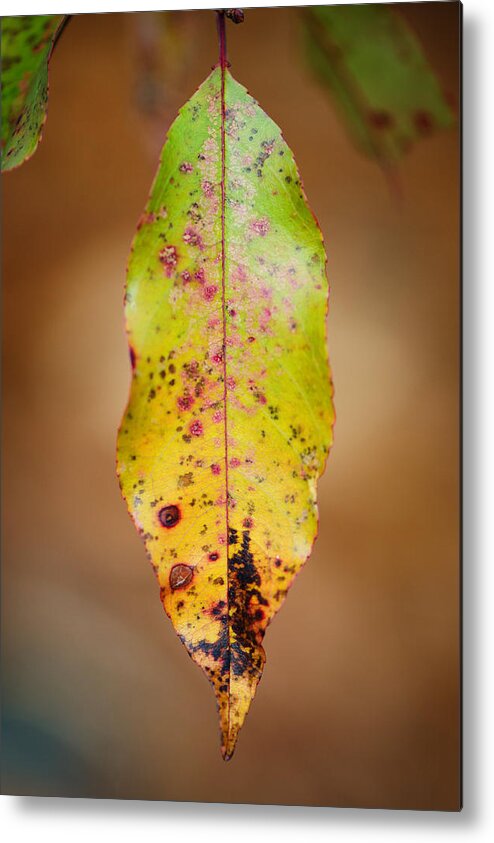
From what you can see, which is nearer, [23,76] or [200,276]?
[200,276]

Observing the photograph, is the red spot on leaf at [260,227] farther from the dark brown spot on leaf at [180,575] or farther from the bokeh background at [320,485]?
the dark brown spot on leaf at [180,575]

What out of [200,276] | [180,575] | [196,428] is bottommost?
[180,575]

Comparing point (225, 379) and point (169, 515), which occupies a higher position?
point (225, 379)

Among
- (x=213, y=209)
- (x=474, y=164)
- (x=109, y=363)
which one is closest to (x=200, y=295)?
(x=213, y=209)

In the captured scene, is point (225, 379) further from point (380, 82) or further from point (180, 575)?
point (380, 82)

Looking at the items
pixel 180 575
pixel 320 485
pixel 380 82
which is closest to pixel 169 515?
pixel 180 575

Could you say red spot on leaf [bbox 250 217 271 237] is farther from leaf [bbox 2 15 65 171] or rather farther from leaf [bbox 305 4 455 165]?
leaf [bbox 2 15 65 171]
